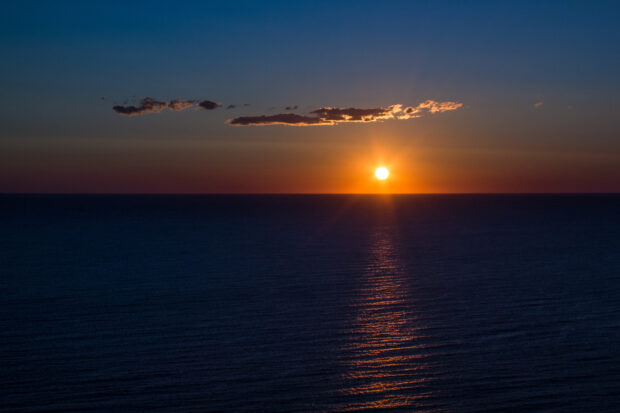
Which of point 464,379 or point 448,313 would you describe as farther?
point 448,313

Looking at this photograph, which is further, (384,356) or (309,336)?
(309,336)

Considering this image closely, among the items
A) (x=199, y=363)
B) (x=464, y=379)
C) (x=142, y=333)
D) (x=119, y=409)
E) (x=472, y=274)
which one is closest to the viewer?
(x=119, y=409)

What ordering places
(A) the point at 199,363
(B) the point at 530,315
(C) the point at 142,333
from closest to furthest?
(A) the point at 199,363 → (C) the point at 142,333 → (B) the point at 530,315

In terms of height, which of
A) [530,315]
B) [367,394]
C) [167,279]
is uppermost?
[167,279]

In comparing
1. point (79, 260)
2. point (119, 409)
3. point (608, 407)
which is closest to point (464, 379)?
point (608, 407)

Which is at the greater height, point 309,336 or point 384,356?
point 309,336

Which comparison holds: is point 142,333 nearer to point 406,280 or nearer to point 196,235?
point 406,280

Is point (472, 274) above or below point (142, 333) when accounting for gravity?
above
